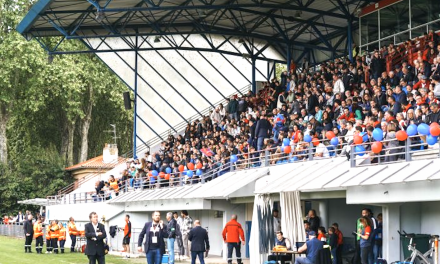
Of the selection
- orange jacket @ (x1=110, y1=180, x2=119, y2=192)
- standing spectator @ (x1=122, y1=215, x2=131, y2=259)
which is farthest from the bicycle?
orange jacket @ (x1=110, y1=180, x2=119, y2=192)

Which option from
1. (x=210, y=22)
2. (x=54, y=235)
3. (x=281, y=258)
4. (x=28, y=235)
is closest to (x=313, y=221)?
(x=281, y=258)

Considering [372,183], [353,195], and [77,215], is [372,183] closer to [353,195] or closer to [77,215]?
[353,195]

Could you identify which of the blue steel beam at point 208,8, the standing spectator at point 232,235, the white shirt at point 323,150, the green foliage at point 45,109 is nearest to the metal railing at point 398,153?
the white shirt at point 323,150

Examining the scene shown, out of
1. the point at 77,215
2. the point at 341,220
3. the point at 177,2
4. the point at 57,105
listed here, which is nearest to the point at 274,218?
the point at 341,220

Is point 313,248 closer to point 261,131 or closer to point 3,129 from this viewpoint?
point 261,131

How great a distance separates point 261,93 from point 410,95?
17565mm

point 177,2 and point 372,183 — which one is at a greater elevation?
point 177,2

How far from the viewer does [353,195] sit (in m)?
21.1

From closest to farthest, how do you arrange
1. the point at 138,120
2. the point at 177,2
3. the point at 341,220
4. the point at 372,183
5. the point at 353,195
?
the point at 372,183
the point at 353,195
the point at 341,220
the point at 177,2
the point at 138,120

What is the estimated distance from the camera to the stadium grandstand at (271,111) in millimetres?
20984

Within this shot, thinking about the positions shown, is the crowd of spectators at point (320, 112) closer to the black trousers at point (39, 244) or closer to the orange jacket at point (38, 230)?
the orange jacket at point (38, 230)

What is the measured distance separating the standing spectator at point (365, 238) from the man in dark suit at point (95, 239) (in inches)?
250

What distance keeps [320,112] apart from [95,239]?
11430 millimetres

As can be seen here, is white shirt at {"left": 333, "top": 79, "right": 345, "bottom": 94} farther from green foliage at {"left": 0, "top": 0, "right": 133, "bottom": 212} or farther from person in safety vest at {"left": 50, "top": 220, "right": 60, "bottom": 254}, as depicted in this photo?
green foliage at {"left": 0, "top": 0, "right": 133, "bottom": 212}
